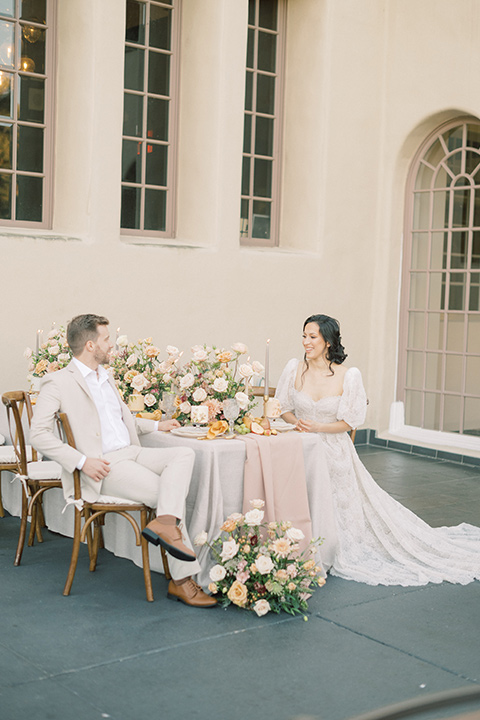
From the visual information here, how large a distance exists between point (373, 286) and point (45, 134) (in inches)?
157

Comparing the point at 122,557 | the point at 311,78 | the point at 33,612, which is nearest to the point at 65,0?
the point at 311,78

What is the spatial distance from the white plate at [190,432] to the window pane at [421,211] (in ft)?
17.7

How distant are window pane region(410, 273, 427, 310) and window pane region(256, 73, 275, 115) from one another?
2.37 meters

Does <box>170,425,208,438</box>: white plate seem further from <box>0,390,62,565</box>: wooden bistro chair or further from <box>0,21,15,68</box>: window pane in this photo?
<box>0,21,15,68</box>: window pane

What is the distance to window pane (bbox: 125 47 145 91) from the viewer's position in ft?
27.1

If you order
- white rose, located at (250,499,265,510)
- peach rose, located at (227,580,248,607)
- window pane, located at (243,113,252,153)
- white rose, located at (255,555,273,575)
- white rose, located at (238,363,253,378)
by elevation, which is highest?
window pane, located at (243,113,252,153)

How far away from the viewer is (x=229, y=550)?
4406 mm

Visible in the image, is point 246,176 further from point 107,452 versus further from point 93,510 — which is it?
point 93,510

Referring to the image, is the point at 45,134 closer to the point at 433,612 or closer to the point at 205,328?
the point at 205,328

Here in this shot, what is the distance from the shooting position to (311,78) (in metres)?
9.30

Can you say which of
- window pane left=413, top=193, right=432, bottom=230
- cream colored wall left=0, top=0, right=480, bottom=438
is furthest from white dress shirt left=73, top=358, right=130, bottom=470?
window pane left=413, top=193, right=432, bottom=230

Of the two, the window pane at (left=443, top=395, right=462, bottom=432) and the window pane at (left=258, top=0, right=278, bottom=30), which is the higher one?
the window pane at (left=258, top=0, right=278, bottom=30)

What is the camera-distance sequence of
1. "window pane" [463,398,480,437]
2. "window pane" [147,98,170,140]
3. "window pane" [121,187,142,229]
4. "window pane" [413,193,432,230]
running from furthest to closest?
"window pane" [413,193,432,230] → "window pane" [463,398,480,437] → "window pane" [147,98,170,140] → "window pane" [121,187,142,229]

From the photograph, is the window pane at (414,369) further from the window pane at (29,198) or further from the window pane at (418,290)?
the window pane at (29,198)
